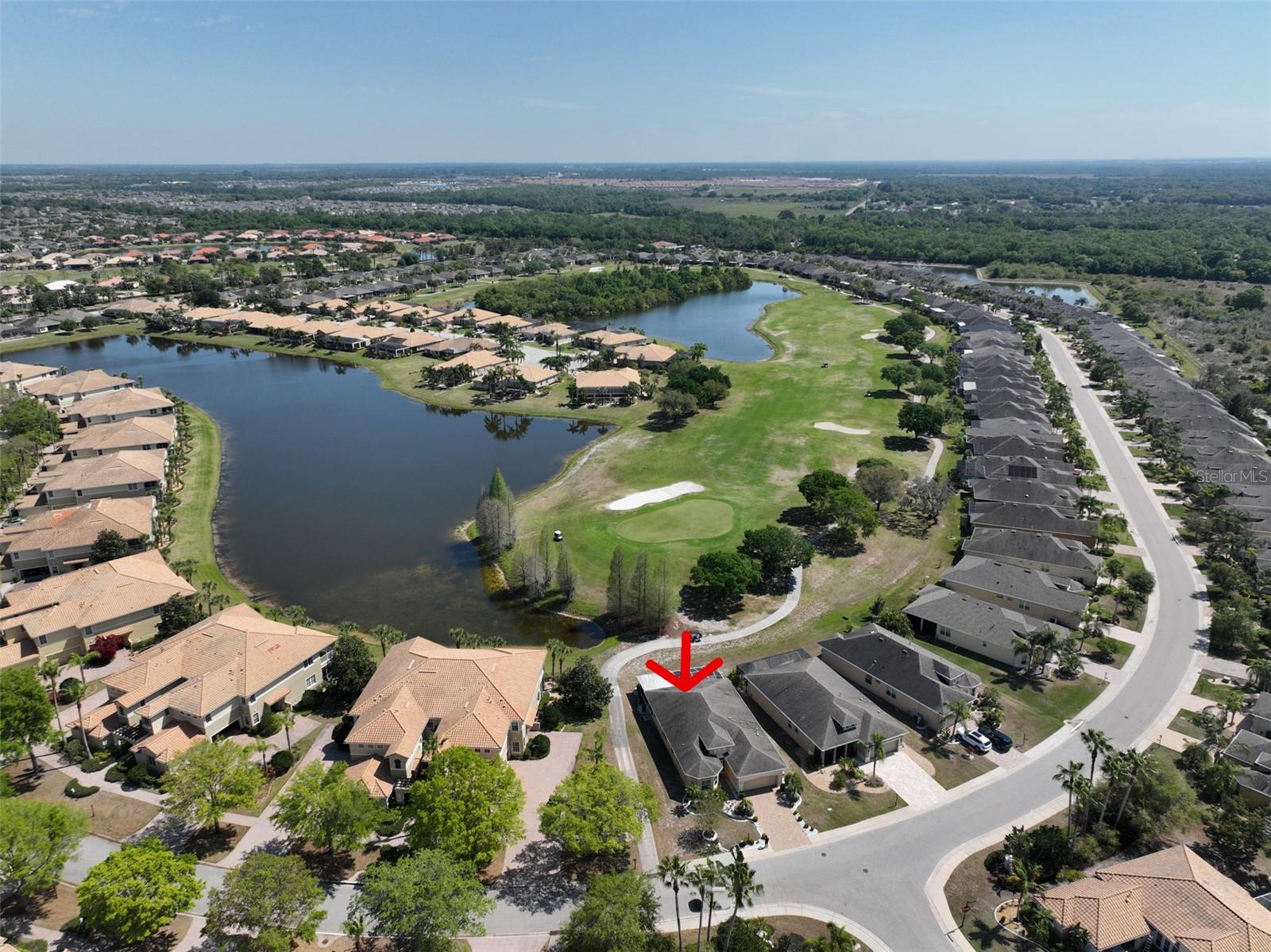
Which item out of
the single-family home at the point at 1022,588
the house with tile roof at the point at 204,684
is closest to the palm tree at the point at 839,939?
the single-family home at the point at 1022,588

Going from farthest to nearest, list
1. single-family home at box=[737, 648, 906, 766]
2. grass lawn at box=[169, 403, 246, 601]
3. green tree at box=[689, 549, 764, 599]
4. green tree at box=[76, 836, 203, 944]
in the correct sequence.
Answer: grass lawn at box=[169, 403, 246, 601] < green tree at box=[689, 549, 764, 599] < single-family home at box=[737, 648, 906, 766] < green tree at box=[76, 836, 203, 944]

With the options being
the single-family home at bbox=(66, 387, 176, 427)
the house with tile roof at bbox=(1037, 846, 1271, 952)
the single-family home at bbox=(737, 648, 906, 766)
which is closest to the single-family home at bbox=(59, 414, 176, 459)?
the single-family home at bbox=(66, 387, 176, 427)

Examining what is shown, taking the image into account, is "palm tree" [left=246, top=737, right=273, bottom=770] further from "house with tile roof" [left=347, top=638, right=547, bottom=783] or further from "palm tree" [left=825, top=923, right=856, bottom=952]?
"palm tree" [left=825, top=923, right=856, bottom=952]

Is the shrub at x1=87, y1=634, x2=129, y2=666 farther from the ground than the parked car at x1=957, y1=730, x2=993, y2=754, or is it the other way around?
the shrub at x1=87, y1=634, x2=129, y2=666

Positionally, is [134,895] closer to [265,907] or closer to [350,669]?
[265,907]

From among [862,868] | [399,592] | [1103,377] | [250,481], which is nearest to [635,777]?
[862,868]

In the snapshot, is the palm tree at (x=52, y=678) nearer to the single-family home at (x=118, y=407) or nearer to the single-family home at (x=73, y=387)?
the single-family home at (x=118, y=407)

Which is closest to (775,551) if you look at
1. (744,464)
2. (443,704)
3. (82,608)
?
(744,464)
